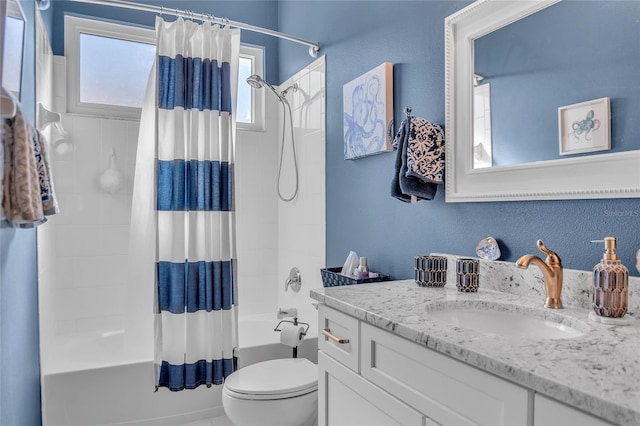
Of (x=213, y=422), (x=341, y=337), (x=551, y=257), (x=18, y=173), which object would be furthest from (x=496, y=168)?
(x=213, y=422)

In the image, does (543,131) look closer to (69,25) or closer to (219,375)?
(219,375)

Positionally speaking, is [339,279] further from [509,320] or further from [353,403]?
[509,320]

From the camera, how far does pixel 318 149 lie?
263 cm

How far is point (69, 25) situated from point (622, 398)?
11.0ft

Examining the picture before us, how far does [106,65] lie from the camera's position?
293 cm

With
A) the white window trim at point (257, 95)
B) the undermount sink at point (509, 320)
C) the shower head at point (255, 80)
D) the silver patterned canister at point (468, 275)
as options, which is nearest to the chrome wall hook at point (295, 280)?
the white window trim at point (257, 95)

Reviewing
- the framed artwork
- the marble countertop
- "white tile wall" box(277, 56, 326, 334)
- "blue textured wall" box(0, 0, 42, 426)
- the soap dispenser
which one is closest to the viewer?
the marble countertop

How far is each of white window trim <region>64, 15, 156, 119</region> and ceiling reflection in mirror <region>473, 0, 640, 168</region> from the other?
2.36 metres

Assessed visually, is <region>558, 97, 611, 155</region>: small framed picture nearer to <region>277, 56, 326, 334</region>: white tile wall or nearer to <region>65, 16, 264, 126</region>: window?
<region>277, 56, 326, 334</region>: white tile wall

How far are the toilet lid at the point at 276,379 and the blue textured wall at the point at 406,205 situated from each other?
60 centimetres

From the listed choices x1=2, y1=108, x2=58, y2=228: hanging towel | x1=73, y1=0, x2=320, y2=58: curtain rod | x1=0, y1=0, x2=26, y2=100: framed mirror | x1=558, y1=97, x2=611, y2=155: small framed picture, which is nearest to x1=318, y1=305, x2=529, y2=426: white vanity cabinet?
x1=558, y1=97, x2=611, y2=155: small framed picture

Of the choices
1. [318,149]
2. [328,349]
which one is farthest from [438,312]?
[318,149]

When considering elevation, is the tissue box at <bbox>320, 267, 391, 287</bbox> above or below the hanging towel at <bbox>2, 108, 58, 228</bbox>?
below

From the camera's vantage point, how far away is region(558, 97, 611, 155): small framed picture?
3.68ft
